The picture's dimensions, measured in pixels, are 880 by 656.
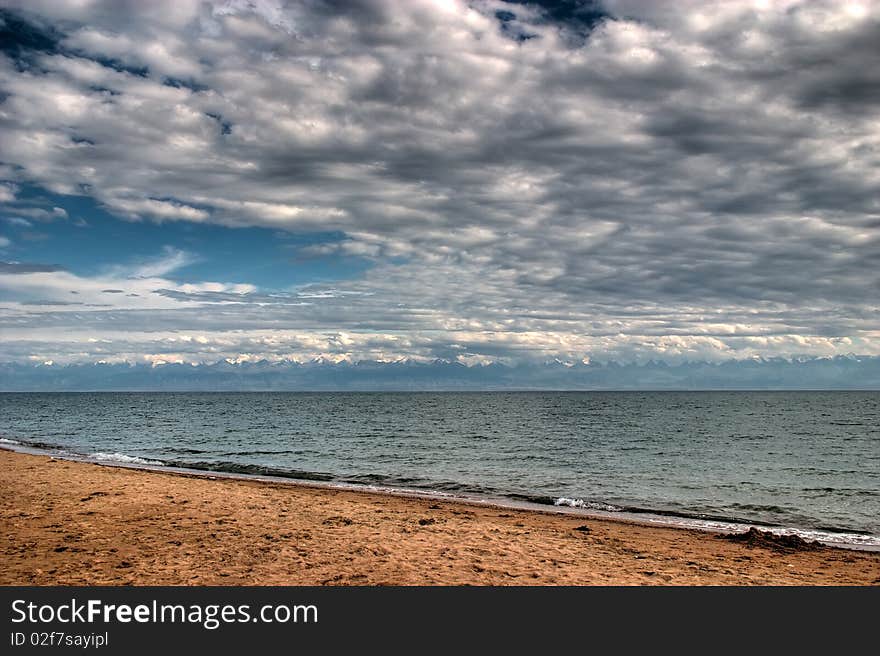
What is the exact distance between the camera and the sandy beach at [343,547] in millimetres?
12406

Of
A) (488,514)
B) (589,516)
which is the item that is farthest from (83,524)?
(589,516)

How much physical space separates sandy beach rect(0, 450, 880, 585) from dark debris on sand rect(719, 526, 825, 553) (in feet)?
0.49

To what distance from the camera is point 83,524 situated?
16.3m

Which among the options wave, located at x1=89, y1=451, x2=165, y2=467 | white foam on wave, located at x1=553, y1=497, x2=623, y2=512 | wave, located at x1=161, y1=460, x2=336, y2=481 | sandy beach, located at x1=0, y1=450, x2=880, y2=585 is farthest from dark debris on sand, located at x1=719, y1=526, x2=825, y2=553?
wave, located at x1=89, y1=451, x2=165, y2=467

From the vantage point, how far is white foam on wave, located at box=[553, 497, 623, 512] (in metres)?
25.5

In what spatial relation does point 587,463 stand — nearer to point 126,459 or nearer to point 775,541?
point 775,541

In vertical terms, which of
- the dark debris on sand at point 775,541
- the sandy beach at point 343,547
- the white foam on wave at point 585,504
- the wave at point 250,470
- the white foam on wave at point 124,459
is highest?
the sandy beach at point 343,547

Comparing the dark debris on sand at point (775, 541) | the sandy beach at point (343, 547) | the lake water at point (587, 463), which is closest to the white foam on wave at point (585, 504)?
the lake water at point (587, 463)

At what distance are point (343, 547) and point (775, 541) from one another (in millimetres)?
13631

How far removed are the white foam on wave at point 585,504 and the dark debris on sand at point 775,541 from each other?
6098 mm

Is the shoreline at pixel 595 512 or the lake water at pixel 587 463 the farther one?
the lake water at pixel 587 463

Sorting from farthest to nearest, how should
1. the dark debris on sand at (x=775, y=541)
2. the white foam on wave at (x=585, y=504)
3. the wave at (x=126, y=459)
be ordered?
the wave at (x=126, y=459)
the white foam on wave at (x=585, y=504)
the dark debris on sand at (x=775, y=541)

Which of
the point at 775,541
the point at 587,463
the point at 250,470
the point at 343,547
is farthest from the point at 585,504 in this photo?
the point at 250,470

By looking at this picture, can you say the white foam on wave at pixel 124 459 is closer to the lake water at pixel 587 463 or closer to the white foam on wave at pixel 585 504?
the lake water at pixel 587 463
